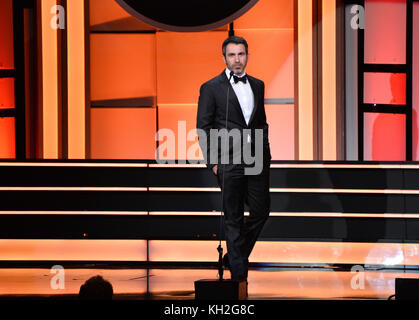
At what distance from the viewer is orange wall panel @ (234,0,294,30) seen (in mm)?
6301

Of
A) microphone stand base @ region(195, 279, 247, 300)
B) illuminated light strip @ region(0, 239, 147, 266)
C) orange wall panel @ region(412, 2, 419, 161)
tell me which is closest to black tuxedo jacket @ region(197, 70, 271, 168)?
microphone stand base @ region(195, 279, 247, 300)

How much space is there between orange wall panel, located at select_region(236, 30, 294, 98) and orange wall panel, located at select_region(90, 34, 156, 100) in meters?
0.89

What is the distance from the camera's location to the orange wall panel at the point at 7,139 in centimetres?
620

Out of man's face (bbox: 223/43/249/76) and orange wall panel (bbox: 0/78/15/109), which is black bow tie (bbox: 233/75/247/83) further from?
orange wall panel (bbox: 0/78/15/109)

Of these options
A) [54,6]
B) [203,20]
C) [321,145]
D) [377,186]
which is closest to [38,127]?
[54,6]

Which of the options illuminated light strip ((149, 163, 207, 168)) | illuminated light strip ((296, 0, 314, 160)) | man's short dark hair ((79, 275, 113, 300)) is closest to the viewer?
man's short dark hair ((79, 275, 113, 300))

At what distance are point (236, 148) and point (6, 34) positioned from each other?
3.13 meters

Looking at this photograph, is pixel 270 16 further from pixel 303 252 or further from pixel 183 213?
pixel 303 252

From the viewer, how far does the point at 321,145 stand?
19.9 ft

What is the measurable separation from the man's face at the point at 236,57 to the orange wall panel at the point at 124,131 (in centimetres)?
237

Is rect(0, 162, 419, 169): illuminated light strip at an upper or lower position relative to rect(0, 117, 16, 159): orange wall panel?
lower

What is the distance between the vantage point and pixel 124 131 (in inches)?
252

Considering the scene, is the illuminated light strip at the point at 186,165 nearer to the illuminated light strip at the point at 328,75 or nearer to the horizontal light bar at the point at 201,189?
the horizontal light bar at the point at 201,189

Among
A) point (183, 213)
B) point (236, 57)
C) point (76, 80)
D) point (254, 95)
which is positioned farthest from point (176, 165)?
point (236, 57)
